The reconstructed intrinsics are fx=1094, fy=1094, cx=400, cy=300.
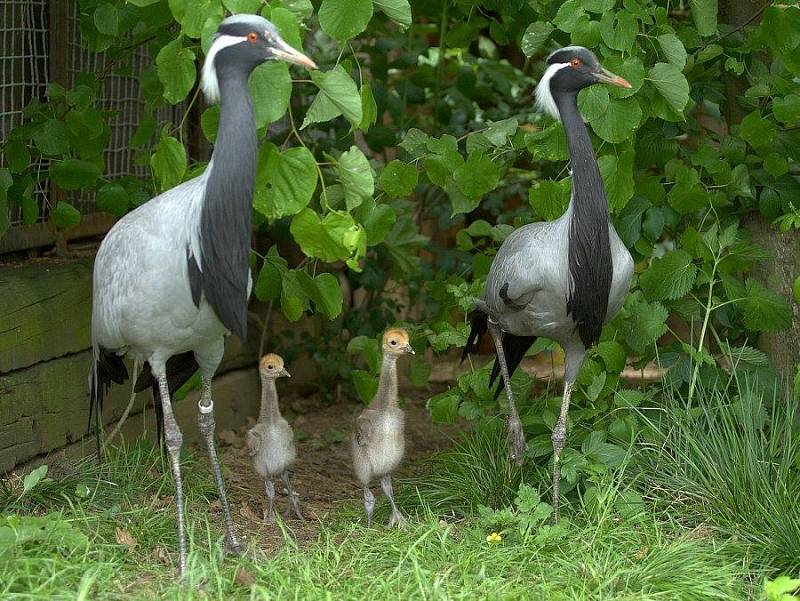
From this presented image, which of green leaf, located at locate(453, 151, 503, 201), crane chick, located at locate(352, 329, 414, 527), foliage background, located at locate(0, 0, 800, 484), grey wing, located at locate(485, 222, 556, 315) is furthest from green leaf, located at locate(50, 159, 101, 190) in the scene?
grey wing, located at locate(485, 222, 556, 315)

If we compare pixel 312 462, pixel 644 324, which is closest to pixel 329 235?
pixel 644 324

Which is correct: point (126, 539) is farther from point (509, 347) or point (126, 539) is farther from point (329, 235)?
point (509, 347)

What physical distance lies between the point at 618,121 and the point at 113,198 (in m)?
2.38

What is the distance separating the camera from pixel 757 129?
504 cm

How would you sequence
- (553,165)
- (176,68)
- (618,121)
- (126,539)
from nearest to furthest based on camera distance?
(176,68) < (126,539) < (618,121) < (553,165)

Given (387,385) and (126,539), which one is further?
(387,385)

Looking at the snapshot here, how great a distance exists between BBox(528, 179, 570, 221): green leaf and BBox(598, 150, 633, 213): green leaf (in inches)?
9.3

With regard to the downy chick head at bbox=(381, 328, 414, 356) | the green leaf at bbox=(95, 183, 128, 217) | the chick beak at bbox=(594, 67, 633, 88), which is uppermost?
the chick beak at bbox=(594, 67, 633, 88)

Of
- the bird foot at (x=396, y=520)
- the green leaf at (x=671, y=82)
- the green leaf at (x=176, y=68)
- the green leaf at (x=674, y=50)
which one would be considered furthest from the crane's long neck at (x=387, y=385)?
the green leaf at (x=674, y=50)

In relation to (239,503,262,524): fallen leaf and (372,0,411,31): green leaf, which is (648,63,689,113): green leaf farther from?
(239,503,262,524): fallen leaf

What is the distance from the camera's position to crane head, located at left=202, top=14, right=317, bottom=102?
12.6ft

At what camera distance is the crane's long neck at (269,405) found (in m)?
5.10

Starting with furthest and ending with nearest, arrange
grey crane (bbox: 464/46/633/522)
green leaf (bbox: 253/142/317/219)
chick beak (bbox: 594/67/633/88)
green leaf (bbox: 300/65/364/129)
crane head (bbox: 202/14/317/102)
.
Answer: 1. grey crane (bbox: 464/46/633/522)
2. chick beak (bbox: 594/67/633/88)
3. green leaf (bbox: 253/142/317/219)
4. green leaf (bbox: 300/65/364/129)
5. crane head (bbox: 202/14/317/102)

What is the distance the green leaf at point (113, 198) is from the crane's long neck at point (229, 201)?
4.51 feet
